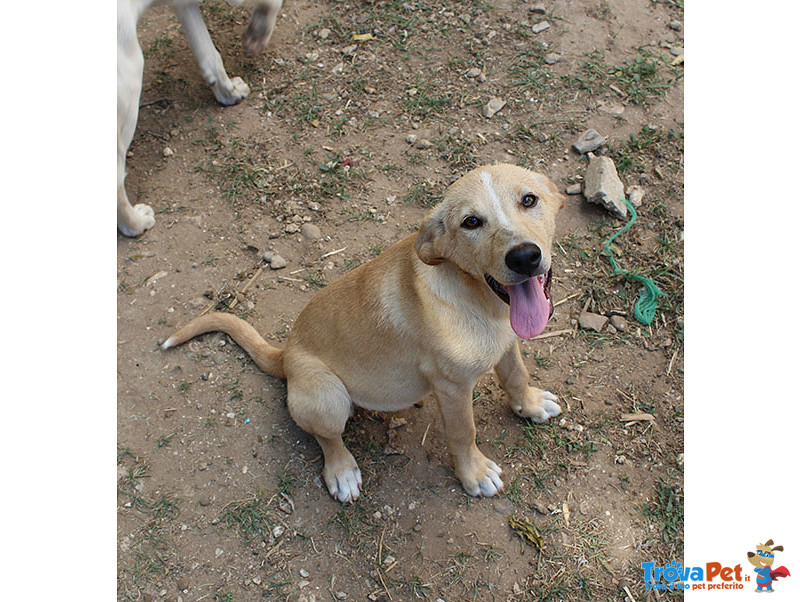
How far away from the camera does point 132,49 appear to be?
478cm

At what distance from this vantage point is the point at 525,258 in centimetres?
272

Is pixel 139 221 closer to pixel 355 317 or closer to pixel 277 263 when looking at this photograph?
pixel 277 263

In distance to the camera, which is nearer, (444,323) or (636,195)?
(444,323)

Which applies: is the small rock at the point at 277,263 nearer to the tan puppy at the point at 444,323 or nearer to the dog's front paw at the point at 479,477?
the tan puppy at the point at 444,323

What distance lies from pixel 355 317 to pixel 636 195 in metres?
2.73

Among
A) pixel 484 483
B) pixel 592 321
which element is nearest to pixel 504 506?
pixel 484 483

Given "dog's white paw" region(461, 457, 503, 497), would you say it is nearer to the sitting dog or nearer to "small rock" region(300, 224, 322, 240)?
"small rock" region(300, 224, 322, 240)

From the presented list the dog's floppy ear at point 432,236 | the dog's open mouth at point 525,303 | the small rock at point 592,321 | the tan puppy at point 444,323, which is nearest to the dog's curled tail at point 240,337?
the tan puppy at point 444,323

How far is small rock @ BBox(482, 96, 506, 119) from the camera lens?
564cm

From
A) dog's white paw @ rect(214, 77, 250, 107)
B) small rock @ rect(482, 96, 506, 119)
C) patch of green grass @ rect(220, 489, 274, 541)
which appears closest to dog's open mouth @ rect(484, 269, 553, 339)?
patch of green grass @ rect(220, 489, 274, 541)

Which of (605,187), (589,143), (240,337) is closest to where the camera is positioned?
A: (240,337)

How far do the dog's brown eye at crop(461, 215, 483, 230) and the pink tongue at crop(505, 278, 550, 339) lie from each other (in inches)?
12.8

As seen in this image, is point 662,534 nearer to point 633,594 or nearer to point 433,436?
point 633,594
